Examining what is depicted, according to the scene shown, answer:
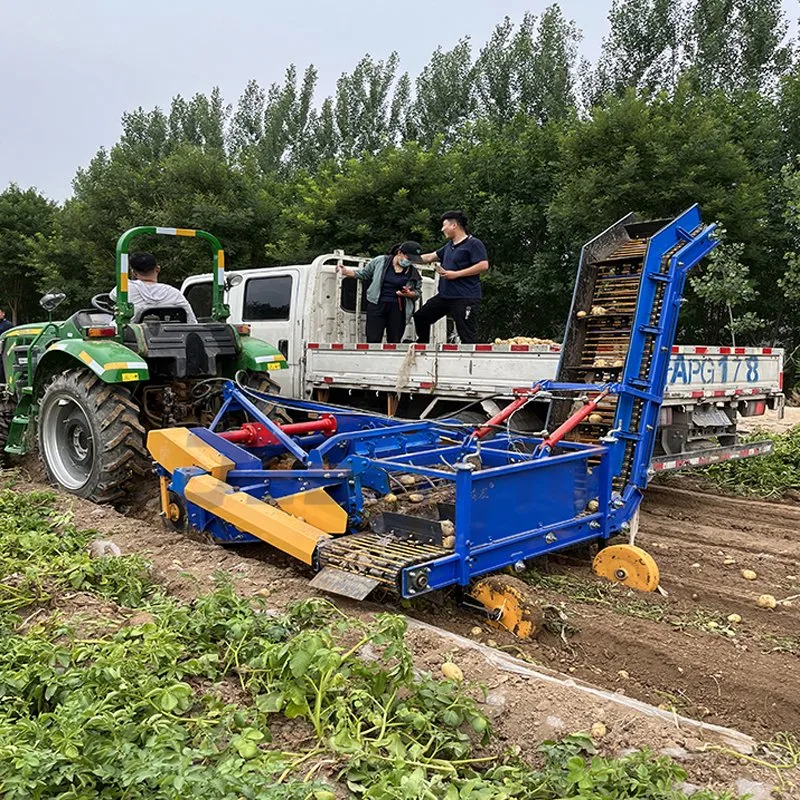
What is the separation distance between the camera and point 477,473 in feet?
12.2

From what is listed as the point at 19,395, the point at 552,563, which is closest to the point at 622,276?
the point at 552,563

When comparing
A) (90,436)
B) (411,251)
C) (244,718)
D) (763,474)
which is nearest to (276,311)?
(411,251)

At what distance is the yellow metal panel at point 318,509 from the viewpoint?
4.20 metres

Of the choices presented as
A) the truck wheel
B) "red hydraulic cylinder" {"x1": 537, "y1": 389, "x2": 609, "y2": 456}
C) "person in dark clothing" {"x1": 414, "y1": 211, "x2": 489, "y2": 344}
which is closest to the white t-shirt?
the truck wheel

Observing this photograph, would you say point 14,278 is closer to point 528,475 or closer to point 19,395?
point 19,395

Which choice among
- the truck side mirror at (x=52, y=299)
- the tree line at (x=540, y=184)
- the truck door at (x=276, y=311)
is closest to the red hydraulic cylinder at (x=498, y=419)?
the truck side mirror at (x=52, y=299)

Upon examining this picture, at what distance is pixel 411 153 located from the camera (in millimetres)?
17047

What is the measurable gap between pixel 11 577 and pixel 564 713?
2.82 metres

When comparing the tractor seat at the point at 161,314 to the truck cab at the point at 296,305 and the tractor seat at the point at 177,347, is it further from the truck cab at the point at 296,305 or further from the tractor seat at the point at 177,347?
the truck cab at the point at 296,305

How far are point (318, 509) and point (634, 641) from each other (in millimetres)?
1763

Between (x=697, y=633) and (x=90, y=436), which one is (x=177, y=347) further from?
(x=697, y=633)

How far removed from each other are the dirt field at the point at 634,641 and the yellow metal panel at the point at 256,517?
19 centimetres

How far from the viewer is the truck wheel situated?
17.8ft

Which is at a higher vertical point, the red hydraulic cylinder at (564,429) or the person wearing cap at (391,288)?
the person wearing cap at (391,288)
